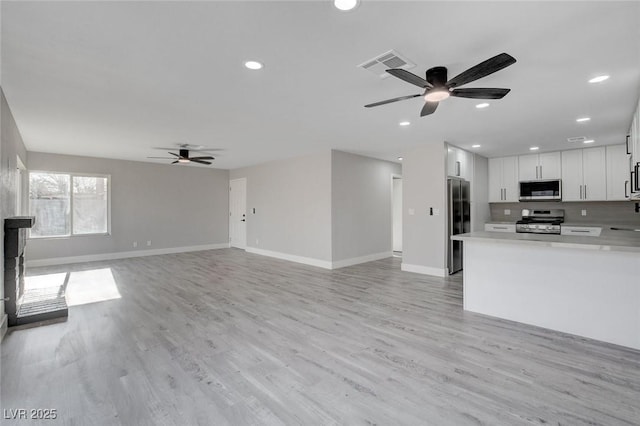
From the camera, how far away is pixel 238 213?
9039 millimetres

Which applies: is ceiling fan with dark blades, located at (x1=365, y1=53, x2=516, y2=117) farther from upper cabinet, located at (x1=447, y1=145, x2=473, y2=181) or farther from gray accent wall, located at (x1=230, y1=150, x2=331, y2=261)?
gray accent wall, located at (x1=230, y1=150, x2=331, y2=261)

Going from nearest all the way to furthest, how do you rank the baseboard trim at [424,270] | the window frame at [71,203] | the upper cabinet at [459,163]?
the baseboard trim at [424,270], the upper cabinet at [459,163], the window frame at [71,203]

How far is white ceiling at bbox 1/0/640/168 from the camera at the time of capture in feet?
6.20

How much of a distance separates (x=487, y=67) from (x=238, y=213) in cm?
795

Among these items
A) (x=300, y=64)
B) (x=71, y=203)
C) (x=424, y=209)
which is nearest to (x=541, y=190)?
(x=424, y=209)

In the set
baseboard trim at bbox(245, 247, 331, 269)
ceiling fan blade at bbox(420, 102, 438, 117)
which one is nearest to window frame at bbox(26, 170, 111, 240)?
baseboard trim at bbox(245, 247, 331, 269)

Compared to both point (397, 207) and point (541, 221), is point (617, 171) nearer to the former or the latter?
point (541, 221)

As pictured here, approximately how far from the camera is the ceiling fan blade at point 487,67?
1.95m

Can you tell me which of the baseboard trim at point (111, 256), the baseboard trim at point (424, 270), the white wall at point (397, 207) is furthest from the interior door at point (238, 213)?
the baseboard trim at point (424, 270)

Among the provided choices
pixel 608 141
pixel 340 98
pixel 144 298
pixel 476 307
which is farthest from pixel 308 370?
pixel 608 141

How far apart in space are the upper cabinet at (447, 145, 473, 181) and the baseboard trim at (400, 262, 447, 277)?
1.82 meters

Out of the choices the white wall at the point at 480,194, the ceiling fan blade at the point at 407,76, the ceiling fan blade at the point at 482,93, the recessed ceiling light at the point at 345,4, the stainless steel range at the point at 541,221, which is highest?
the recessed ceiling light at the point at 345,4

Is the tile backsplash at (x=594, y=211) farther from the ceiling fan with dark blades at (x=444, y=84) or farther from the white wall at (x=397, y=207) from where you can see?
the ceiling fan with dark blades at (x=444, y=84)

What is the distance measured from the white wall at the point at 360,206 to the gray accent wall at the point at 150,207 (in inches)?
182
